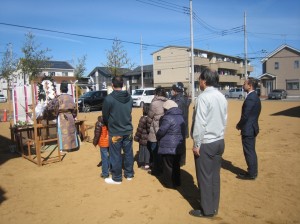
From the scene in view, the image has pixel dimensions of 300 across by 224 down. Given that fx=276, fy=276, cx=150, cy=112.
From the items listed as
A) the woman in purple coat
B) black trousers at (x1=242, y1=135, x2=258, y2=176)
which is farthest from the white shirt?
black trousers at (x1=242, y1=135, x2=258, y2=176)

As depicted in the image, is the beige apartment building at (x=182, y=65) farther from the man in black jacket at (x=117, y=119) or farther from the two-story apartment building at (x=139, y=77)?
the man in black jacket at (x=117, y=119)

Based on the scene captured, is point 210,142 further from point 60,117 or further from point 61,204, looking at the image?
point 60,117

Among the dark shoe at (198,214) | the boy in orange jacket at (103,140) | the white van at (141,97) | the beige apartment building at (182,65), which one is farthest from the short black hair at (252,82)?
the beige apartment building at (182,65)

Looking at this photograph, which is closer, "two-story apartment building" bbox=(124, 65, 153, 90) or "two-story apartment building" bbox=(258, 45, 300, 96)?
"two-story apartment building" bbox=(258, 45, 300, 96)

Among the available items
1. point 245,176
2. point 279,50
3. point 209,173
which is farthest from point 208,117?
point 279,50

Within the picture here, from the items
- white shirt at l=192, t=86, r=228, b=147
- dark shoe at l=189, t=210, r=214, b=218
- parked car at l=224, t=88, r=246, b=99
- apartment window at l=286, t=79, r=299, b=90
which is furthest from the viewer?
apartment window at l=286, t=79, r=299, b=90

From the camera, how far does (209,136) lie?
3.34 metres

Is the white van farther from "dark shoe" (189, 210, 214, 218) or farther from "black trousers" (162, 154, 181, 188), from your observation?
"dark shoe" (189, 210, 214, 218)

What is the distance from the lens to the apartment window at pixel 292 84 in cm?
4209

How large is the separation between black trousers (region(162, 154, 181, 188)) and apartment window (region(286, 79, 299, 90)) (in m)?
43.6

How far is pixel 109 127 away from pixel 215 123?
6.48ft

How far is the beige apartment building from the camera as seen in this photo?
148ft

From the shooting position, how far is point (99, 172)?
561cm

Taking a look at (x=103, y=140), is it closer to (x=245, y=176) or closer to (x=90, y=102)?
(x=245, y=176)
